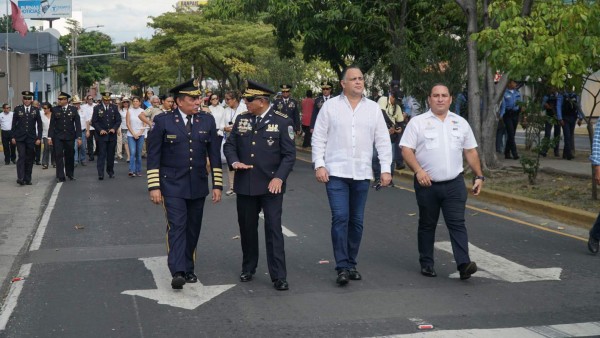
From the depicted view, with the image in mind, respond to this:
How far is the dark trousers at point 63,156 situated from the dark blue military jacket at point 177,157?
11.6m

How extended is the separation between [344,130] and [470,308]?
80.8 inches

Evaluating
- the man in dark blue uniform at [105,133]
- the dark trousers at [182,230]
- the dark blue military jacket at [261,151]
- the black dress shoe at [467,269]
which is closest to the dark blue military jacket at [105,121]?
the man in dark blue uniform at [105,133]

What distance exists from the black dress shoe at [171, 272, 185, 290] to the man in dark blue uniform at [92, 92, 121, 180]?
12.1 m

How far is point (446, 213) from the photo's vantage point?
8719mm

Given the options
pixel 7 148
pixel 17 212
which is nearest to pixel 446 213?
pixel 17 212

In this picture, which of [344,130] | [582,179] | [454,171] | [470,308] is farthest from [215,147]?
[582,179]

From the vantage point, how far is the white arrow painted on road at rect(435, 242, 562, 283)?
8703mm

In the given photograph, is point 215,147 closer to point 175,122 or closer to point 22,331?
point 175,122

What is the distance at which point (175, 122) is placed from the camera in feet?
27.7

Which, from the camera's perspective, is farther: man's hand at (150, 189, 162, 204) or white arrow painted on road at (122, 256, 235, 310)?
man's hand at (150, 189, 162, 204)

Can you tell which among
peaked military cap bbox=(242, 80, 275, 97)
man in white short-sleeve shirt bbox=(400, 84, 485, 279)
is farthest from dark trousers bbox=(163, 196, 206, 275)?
man in white short-sleeve shirt bbox=(400, 84, 485, 279)

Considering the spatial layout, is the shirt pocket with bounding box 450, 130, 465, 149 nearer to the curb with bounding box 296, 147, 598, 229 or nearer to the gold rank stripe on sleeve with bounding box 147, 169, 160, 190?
the gold rank stripe on sleeve with bounding box 147, 169, 160, 190

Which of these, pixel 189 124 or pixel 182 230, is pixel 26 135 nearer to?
pixel 189 124

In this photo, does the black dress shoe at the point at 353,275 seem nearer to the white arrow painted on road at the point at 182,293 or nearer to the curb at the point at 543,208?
the white arrow painted on road at the point at 182,293
